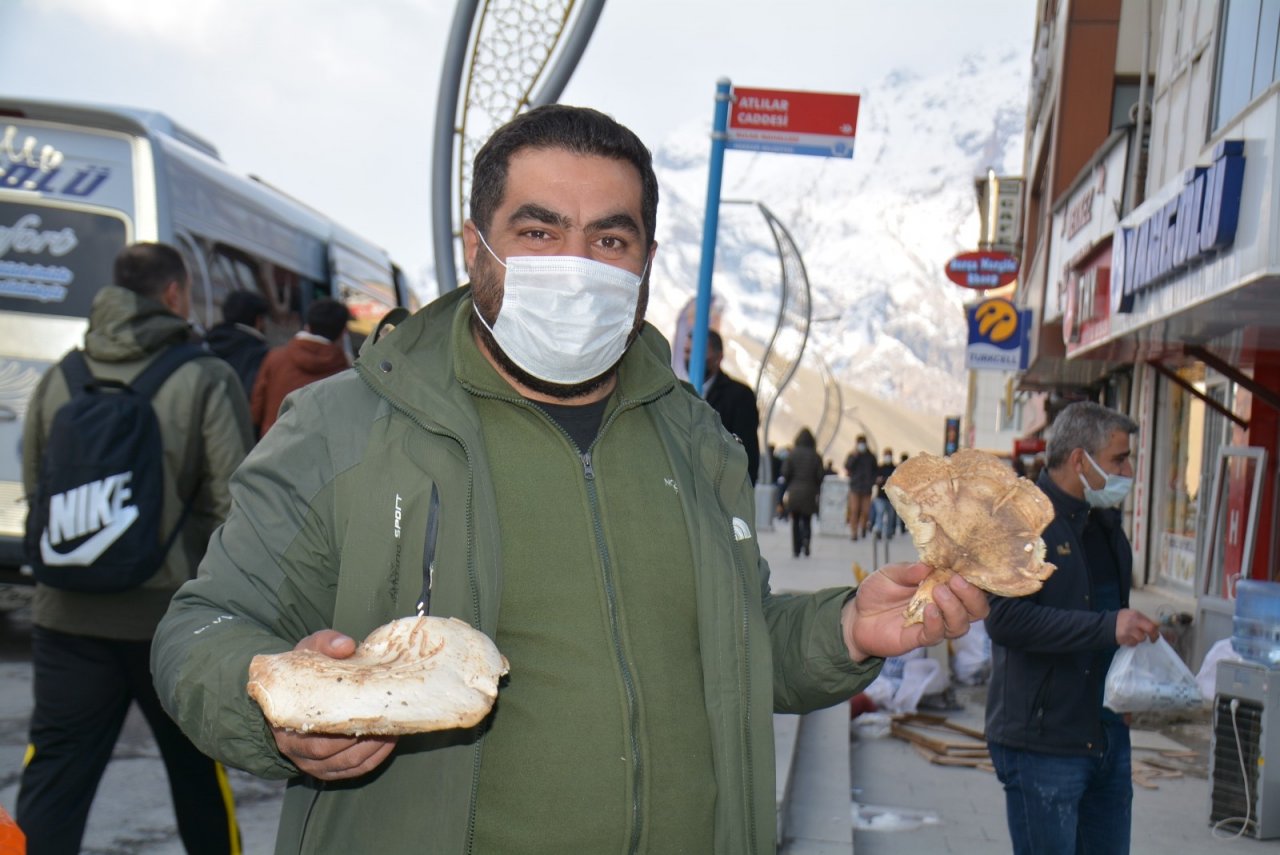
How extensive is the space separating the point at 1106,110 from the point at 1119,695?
63.1 feet

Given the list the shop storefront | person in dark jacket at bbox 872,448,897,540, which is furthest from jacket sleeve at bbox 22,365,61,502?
person in dark jacket at bbox 872,448,897,540

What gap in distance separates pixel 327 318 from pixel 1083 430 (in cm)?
447

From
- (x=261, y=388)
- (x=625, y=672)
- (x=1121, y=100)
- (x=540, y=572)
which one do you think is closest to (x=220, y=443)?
(x=540, y=572)

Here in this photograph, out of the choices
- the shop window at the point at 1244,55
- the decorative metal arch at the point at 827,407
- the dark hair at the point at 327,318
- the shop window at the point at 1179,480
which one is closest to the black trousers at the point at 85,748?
the dark hair at the point at 327,318

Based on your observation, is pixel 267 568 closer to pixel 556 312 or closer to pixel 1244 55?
pixel 556 312

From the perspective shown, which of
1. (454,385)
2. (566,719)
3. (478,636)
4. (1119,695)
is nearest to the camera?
(478,636)

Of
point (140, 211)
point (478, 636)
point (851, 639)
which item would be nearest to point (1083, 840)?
point (851, 639)

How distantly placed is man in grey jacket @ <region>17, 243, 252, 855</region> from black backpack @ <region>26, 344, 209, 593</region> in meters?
0.07

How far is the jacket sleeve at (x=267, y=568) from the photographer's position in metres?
1.99

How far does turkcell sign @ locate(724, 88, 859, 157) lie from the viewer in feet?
26.6

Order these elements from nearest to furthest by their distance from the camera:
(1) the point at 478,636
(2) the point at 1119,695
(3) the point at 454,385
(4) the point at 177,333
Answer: (1) the point at 478,636 → (3) the point at 454,385 → (4) the point at 177,333 → (2) the point at 1119,695

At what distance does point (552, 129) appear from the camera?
234 centimetres

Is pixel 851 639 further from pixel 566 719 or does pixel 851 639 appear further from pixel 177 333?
pixel 177 333

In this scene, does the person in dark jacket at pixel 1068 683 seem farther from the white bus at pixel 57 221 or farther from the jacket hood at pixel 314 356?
the white bus at pixel 57 221
